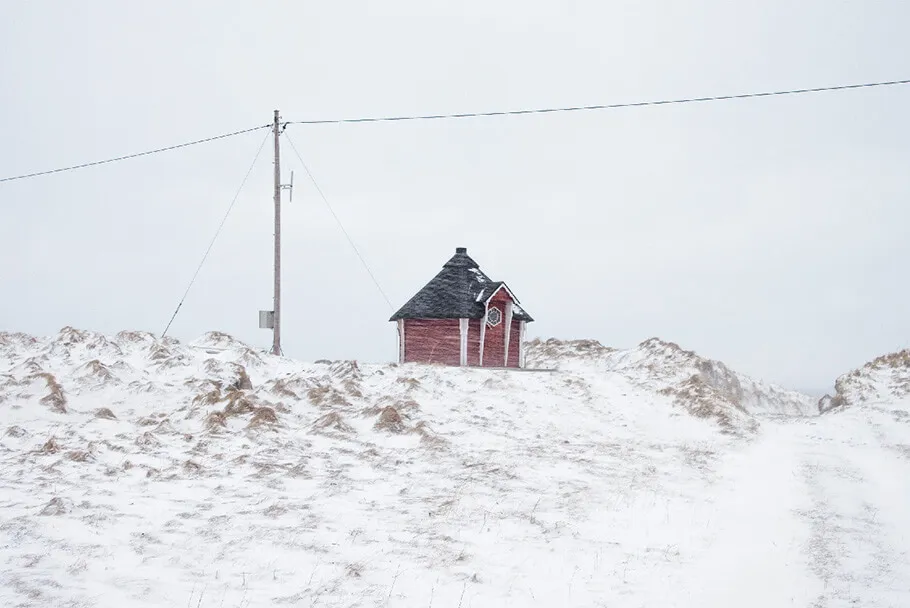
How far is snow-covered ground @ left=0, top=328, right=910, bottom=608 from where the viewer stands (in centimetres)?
695

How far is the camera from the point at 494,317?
2622 centimetres

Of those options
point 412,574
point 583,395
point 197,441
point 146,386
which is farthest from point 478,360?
point 412,574

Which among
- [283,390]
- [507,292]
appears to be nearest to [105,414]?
[283,390]

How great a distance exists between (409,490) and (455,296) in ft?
50.5

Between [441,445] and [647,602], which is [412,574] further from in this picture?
[441,445]

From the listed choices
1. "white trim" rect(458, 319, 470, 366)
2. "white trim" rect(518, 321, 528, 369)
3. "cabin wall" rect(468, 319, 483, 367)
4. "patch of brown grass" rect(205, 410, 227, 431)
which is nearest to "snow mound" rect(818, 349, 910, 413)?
"white trim" rect(518, 321, 528, 369)

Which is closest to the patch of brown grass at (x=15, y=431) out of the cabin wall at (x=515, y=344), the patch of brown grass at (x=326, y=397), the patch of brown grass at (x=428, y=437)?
the patch of brown grass at (x=326, y=397)

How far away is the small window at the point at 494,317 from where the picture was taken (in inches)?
1021

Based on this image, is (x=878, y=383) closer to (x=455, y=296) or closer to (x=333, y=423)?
(x=455, y=296)

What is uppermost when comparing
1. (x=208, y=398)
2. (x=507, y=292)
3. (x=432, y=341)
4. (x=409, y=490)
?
(x=507, y=292)

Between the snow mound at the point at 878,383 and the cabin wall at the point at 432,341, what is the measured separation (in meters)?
14.0

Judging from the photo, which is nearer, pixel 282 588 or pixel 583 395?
pixel 282 588

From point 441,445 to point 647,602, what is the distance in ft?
25.2

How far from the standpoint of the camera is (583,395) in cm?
2134
